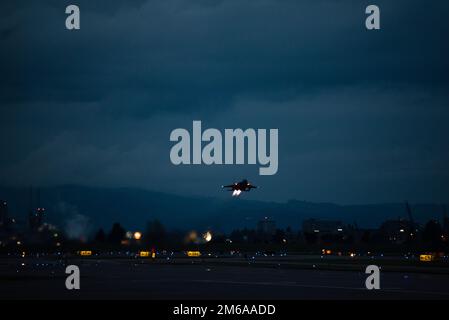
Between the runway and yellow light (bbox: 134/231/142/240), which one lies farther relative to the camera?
yellow light (bbox: 134/231/142/240)

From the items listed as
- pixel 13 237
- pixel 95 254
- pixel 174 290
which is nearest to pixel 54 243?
pixel 13 237

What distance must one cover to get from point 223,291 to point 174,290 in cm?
335

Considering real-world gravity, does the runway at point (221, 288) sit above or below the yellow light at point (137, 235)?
below

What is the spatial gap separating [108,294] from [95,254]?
10902 centimetres

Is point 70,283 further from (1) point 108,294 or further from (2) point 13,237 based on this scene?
(2) point 13,237

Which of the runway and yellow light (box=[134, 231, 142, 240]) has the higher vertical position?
yellow light (box=[134, 231, 142, 240])

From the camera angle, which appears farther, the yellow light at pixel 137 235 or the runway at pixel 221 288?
the yellow light at pixel 137 235

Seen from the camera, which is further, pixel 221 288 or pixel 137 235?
pixel 137 235

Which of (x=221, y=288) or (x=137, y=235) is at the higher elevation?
(x=137, y=235)

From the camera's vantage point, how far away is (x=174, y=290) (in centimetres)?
4834
